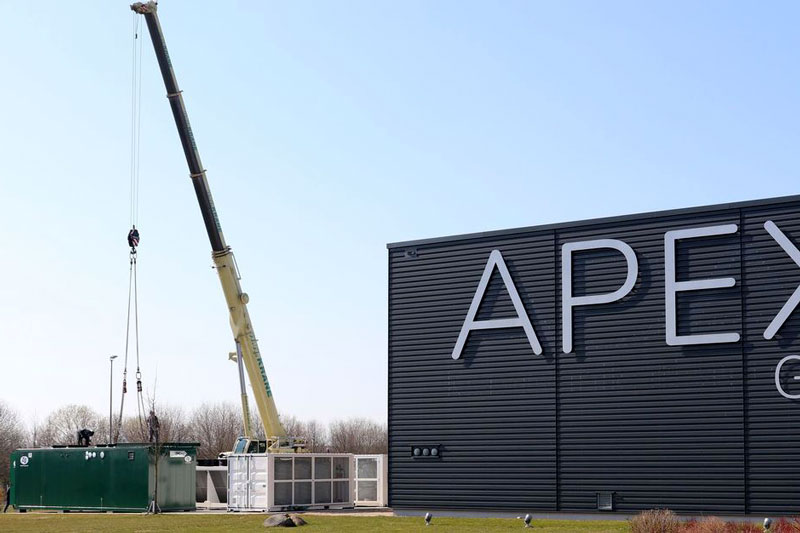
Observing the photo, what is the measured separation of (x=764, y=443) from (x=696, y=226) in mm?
5632

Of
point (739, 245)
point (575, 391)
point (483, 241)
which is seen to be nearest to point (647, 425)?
point (575, 391)

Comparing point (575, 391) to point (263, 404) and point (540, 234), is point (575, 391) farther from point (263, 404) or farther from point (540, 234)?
point (263, 404)

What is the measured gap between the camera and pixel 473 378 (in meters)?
30.5

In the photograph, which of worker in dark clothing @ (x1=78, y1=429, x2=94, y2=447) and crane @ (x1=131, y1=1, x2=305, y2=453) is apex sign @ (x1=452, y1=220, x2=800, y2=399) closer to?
crane @ (x1=131, y1=1, x2=305, y2=453)

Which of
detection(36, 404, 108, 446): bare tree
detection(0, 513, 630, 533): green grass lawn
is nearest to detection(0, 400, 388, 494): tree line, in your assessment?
detection(36, 404, 108, 446): bare tree

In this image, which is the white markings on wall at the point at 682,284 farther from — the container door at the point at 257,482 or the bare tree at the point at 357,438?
the bare tree at the point at 357,438

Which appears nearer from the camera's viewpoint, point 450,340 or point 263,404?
point 450,340

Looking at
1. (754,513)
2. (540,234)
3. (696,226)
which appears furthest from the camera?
(540,234)

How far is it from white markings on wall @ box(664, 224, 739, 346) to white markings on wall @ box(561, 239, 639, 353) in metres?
0.92

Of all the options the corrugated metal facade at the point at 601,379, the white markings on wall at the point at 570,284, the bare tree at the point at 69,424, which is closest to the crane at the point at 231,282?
the corrugated metal facade at the point at 601,379

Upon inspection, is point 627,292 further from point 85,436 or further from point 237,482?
point 85,436

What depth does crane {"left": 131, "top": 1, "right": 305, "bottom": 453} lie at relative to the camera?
1454 inches

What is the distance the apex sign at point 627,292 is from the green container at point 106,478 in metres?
12.3

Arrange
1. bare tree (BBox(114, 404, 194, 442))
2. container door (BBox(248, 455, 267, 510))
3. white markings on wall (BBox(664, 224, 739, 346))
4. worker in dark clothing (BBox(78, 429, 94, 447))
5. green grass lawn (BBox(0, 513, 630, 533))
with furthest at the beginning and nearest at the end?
bare tree (BBox(114, 404, 194, 442)), worker in dark clothing (BBox(78, 429, 94, 447)), container door (BBox(248, 455, 267, 510)), white markings on wall (BBox(664, 224, 739, 346)), green grass lawn (BBox(0, 513, 630, 533))
